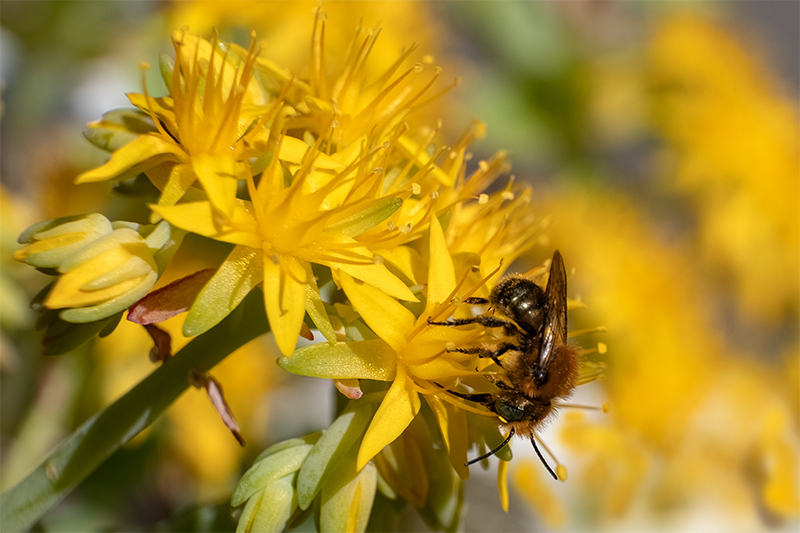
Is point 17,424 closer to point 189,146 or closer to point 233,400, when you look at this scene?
point 233,400

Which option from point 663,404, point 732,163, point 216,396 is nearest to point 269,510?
point 216,396

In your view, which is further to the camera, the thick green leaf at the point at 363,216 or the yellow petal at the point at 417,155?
the yellow petal at the point at 417,155

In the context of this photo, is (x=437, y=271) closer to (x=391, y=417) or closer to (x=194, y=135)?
(x=391, y=417)

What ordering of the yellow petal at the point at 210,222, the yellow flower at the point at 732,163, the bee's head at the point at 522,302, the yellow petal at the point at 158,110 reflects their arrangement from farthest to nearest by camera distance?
the yellow flower at the point at 732,163 < the bee's head at the point at 522,302 < the yellow petal at the point at 158,110 < the yellow petal at the point at 210,222

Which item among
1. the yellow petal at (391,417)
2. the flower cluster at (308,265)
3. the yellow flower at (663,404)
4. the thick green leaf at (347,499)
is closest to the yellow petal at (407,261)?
the flower cluster at (308,265)

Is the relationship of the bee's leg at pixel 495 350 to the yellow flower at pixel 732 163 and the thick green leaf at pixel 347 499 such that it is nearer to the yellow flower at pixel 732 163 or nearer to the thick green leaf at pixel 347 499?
the thick green leaf at pixel 347 499

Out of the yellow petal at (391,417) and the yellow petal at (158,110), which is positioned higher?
the yellow petal at (158,110)
